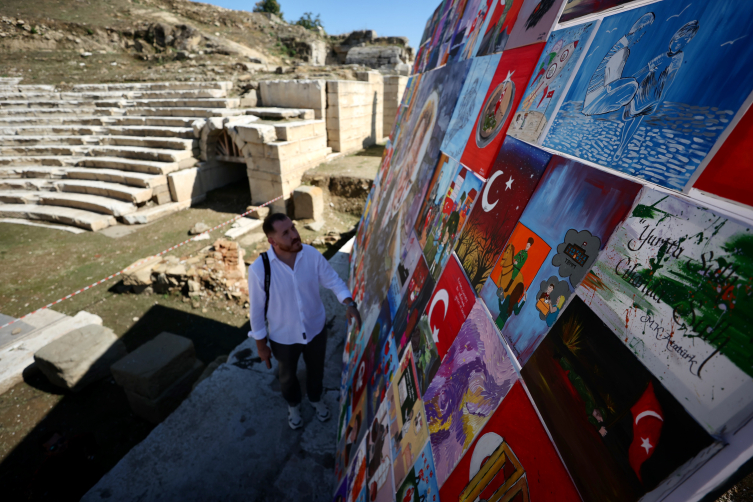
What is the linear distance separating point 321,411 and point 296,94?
9.75 metres

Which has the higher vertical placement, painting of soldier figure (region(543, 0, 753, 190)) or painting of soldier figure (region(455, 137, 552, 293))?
painting of soldier figure (region(543, 0, 753, 190))

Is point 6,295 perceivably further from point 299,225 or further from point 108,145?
point 108,145

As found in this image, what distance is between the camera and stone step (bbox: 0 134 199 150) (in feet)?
29.8

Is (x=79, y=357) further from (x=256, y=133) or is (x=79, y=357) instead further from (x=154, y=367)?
(x=256, y=133)

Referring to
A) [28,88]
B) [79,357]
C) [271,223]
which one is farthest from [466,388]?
[28,88]

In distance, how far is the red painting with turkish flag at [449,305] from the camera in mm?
996

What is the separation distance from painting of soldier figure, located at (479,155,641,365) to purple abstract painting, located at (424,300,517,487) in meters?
0.06

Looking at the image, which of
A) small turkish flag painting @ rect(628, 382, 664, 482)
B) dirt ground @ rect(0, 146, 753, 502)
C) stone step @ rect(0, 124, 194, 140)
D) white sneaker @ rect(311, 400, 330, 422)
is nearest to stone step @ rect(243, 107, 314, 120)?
dirt ground @ rect(0, 146, 753, 502)

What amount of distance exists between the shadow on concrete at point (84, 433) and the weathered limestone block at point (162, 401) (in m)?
0.17

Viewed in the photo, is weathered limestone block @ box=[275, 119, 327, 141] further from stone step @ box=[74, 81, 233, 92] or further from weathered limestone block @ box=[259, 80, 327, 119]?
stone step @ box=[74, 81, 233, 92]

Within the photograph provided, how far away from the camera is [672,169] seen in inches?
19.7

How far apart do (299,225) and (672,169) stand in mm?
7522

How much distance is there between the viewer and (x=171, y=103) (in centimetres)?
1039

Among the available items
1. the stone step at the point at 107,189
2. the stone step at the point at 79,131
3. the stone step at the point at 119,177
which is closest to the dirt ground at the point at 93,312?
the stone step at the point at 107,189
